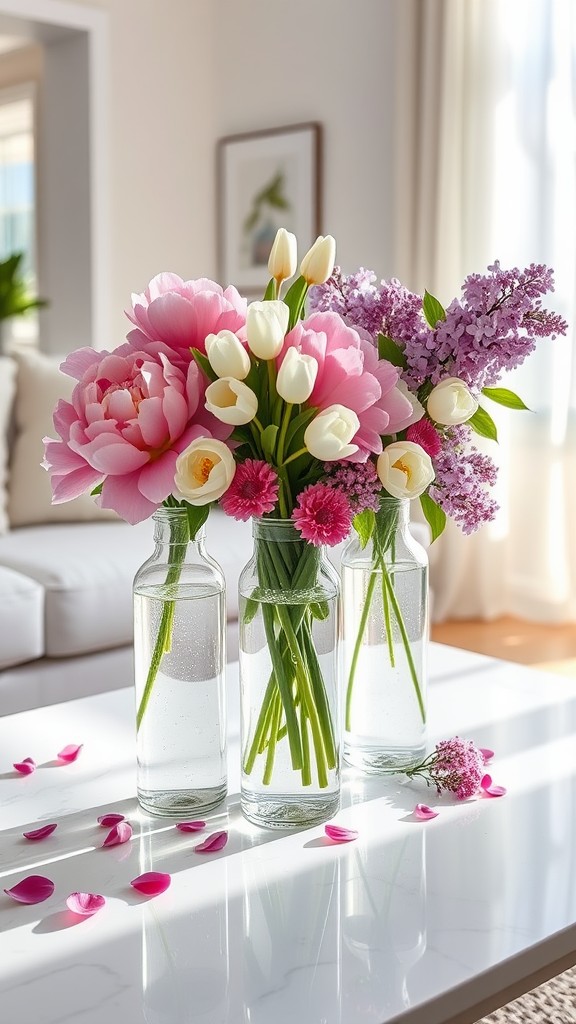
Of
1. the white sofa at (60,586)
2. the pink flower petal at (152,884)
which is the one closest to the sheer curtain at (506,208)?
the white sofa at (60,586)

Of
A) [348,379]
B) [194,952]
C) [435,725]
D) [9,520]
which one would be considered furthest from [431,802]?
[9,520]

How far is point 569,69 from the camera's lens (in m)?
3.78

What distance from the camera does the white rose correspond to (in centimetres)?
106

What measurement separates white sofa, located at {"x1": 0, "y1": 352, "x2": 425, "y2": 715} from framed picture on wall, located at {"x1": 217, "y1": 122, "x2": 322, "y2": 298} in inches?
79.9

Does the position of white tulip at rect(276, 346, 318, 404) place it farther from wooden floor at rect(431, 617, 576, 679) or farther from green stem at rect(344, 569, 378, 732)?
wooden floor at rect(431, 617, 576, 679)

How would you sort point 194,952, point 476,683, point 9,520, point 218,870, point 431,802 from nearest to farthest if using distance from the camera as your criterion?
point 194,952 → point 218,870 → point 431,802 → point 476,683 → point 9,520

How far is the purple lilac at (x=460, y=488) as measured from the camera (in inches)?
44.1

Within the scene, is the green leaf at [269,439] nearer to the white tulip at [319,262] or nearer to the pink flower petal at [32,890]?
the white tulip at [319,262]

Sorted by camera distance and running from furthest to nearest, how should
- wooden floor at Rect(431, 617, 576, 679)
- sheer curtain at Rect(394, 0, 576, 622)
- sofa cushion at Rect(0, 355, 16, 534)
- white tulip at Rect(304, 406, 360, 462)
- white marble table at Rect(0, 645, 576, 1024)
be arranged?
sheer curtain at Rect(394, 0, 576, 622)
wooden floor at Rect(431, 617, 576, 679)
sofa cushion at Rect(0, 355, 16, 534)
white tulip at Rect(304, 406, 360, 462)
white marble table at Rect(0, 645, 576, 1024)

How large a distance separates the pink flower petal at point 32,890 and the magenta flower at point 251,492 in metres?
0.39

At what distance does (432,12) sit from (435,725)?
3.31 meters

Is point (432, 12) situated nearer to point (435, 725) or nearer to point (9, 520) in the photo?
point (9, 520)

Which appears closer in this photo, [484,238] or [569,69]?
[569,69]

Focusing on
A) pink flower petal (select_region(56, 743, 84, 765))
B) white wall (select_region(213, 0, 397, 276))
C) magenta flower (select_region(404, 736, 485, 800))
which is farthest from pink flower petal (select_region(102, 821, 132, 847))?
white wall (select_region(213, 0, 397, 276))
